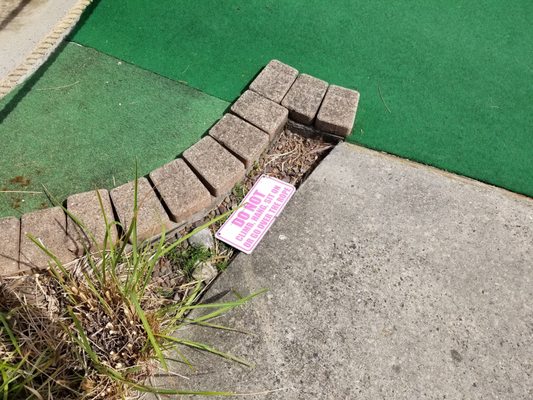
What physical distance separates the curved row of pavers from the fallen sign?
0.37ft

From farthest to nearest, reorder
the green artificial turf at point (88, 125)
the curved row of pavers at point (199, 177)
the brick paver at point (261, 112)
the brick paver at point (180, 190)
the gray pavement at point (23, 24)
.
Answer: the gray pavement at point (23, 24) < the brick paver at point (261, 112) < the green artificial turf at point (88, 125) < the brick paver at point (180, 190) < the curved row of pavers at point (199, 177)

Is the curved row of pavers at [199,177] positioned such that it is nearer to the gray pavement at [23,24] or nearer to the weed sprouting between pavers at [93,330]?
the weed sprouting between pavers at [93,330]

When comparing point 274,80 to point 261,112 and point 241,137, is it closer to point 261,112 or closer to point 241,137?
point 261,112

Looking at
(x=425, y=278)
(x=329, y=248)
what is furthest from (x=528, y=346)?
(x=329, y=248)

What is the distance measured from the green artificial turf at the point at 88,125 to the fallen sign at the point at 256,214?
42 cm

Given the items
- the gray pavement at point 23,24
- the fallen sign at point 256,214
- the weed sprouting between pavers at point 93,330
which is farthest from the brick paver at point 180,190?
the gray pavement at point 23,24

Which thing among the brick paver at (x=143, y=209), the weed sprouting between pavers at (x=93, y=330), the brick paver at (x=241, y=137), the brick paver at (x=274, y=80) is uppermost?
the brick paver at (x=274, y=80)

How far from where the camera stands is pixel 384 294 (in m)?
1.83

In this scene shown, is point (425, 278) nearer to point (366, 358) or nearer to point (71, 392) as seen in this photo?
point (366, 358)

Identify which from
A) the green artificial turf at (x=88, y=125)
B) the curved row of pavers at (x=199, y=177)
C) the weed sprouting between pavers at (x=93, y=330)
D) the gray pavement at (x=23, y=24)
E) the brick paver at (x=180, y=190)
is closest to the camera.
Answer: the weed sprouting between pavers at (x=93, y=330)

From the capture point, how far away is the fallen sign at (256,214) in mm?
1958

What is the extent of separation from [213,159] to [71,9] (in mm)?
1333

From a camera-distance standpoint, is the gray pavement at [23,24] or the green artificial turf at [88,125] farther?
the gray pavement at [23,24]

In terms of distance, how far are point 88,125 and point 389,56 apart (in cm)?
164
